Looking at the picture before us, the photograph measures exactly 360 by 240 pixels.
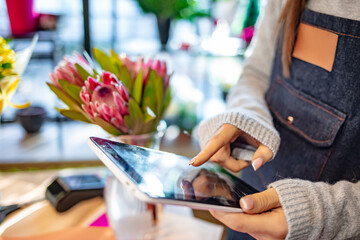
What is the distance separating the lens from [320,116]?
0.64 m

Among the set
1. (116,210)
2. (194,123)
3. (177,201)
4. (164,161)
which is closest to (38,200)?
(116,210)

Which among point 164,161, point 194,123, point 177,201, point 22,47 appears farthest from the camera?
point 194,123

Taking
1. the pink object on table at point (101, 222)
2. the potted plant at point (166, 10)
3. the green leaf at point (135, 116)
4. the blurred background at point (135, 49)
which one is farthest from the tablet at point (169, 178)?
the potted plant at point (166, 10)

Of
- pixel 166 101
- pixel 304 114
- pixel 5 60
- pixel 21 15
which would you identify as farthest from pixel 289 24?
pixel 21 15

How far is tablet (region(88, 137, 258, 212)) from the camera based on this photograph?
428mm

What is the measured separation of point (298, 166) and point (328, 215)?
0.68 ft

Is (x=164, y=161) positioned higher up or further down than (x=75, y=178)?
higher up

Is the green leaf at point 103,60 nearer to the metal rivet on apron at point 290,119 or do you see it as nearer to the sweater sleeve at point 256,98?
the sweater sleeve at point 256,98

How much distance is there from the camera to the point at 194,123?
7.45 ft

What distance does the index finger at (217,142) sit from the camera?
515 mm

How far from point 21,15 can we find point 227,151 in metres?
1.79

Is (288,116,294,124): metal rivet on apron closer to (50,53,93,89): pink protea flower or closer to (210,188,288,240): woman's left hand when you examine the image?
(210,188,288,240): woman's left hand

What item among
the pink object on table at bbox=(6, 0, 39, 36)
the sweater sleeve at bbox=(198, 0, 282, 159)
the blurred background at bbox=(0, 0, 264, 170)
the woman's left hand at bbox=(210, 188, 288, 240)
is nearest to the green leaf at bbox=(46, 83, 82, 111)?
the sweater sleeve at bbox=(198, 0, 282, 159)

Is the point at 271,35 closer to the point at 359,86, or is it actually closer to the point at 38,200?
the point at 359,86
